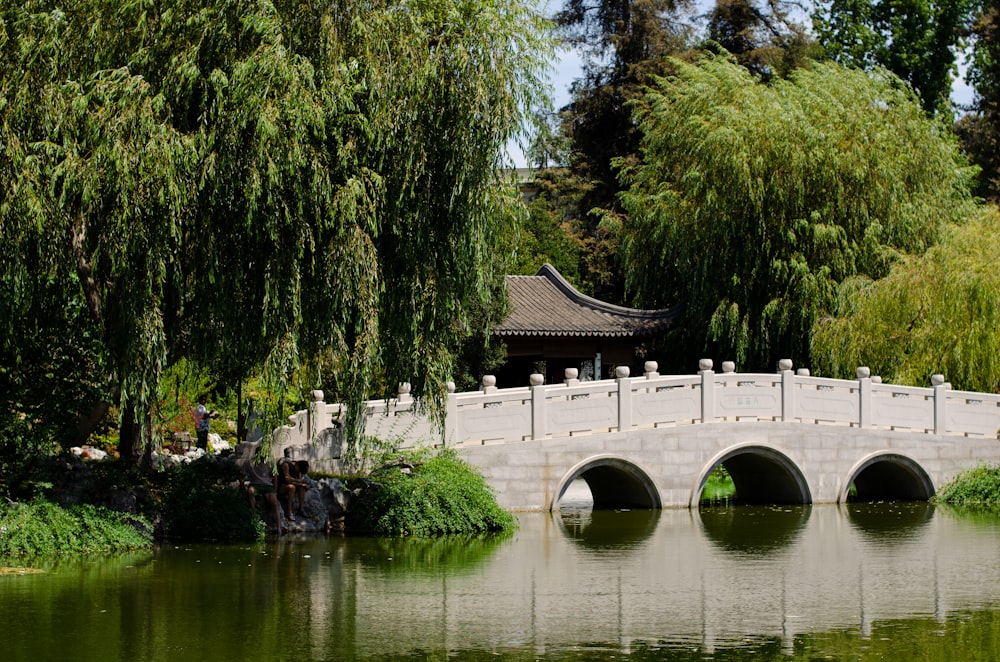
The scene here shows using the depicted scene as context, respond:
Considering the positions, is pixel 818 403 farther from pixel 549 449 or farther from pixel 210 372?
pixel 210 372

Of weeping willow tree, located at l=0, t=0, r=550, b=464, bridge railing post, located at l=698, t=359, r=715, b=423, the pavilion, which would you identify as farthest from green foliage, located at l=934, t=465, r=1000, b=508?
weeping willow tree, located at l=0, t=0, r=550, b=464

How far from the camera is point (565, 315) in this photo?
26.2 metres

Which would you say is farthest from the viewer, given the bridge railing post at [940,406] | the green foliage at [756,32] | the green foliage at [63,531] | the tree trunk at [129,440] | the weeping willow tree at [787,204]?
the green foliage at [756,32]

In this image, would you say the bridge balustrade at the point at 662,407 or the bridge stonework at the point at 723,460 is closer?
the bridge balustrade at the point at 662,407

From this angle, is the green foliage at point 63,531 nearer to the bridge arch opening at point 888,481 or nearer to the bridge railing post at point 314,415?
the bridge railing post at point 314,415

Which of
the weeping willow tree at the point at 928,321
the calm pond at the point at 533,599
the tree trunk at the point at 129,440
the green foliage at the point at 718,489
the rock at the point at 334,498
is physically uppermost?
the weeping willow tree at the point at 928,321

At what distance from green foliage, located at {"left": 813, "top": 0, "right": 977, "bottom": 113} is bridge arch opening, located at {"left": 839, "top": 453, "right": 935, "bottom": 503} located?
47.4ft

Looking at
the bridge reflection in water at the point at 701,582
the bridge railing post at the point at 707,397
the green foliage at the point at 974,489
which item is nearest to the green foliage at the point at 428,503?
the bridge reflection in water at the point at 701,582

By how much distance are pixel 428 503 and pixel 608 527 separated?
118 inches

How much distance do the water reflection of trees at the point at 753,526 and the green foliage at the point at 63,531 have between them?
671cm

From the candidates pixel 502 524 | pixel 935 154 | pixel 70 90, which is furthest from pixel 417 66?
pixel 935 154

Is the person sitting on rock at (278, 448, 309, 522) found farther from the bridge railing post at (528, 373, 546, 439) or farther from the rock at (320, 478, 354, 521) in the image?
the bridge railing post at (528, 373, 546, 439)

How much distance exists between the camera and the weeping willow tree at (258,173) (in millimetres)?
13719

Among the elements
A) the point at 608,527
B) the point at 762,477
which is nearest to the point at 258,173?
the point at 608,527
